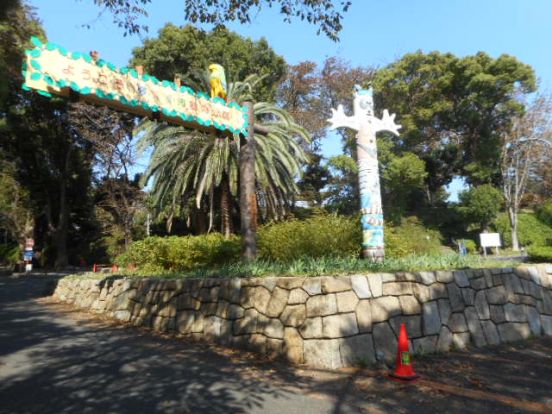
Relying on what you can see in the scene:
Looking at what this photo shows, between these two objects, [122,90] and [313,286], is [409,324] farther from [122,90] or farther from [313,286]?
[122,90]

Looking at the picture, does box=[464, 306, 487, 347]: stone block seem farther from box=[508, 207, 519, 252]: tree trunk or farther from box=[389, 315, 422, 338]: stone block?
box=[508, 207, 519, 252]: tree trunk

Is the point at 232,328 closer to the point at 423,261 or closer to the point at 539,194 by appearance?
the point at 423,261

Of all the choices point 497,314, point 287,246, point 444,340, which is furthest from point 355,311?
point 287,246

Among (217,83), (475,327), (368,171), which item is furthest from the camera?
(217,83)

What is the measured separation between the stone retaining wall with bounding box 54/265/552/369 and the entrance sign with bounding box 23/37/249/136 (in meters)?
3.24

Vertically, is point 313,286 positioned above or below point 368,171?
below

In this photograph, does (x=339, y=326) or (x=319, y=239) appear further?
(x=319, y=239)

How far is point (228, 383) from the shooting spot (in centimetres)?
493

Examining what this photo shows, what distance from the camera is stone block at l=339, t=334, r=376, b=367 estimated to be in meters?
5.52

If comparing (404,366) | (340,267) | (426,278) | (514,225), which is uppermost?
(514,225)

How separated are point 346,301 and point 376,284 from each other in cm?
63

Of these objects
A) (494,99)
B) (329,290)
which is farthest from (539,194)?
(329,290)

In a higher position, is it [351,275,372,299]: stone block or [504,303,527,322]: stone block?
[351,275,372,299]: stone block

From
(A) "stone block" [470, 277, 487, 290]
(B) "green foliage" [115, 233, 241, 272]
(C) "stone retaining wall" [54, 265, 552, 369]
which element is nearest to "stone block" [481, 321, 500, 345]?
(C) "stone retaining wall" [54, 265, 552, 369]
